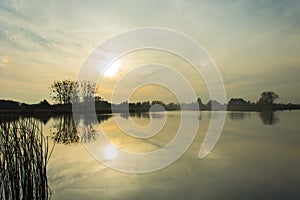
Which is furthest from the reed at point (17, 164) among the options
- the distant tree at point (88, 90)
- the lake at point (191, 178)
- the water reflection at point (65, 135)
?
the distant tree at point (88, 90)

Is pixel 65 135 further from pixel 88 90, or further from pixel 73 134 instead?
pixel 88 90

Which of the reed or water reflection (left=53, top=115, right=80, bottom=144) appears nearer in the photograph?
the reed

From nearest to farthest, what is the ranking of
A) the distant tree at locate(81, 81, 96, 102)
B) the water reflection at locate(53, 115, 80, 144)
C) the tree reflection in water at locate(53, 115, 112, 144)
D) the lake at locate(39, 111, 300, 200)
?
the lake at locate(39, 111, 300, 200) → the water reflection at locate(53, 115, 80, 144) → the tree reflection in water at locate(53, 115, 112, 144) → the distant tree at locate(81, 81, 96, 102)

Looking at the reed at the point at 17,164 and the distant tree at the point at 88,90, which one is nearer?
the reed at the point at 17,164

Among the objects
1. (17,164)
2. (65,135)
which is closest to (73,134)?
(65,135)

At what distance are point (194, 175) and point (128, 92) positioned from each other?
7107 millimetres

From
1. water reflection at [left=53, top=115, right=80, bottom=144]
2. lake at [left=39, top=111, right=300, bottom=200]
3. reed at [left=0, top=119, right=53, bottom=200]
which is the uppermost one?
reed at [left=0, top=119, right=53, bottom=200]

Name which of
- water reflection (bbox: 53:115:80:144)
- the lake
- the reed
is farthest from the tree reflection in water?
the reed

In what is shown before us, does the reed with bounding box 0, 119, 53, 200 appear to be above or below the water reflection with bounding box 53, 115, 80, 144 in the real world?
above

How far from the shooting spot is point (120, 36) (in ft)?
31.8

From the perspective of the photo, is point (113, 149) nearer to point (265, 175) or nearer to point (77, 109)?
point (265, 175)

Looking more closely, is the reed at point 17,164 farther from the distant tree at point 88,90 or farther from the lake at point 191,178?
the distant tree at point 88,90

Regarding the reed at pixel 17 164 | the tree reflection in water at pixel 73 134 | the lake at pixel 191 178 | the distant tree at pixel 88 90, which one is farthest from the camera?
the distant tree at pixel 88 90

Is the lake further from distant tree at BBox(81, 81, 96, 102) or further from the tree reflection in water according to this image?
distant tree at BBox(81, 81, 96, 102)
